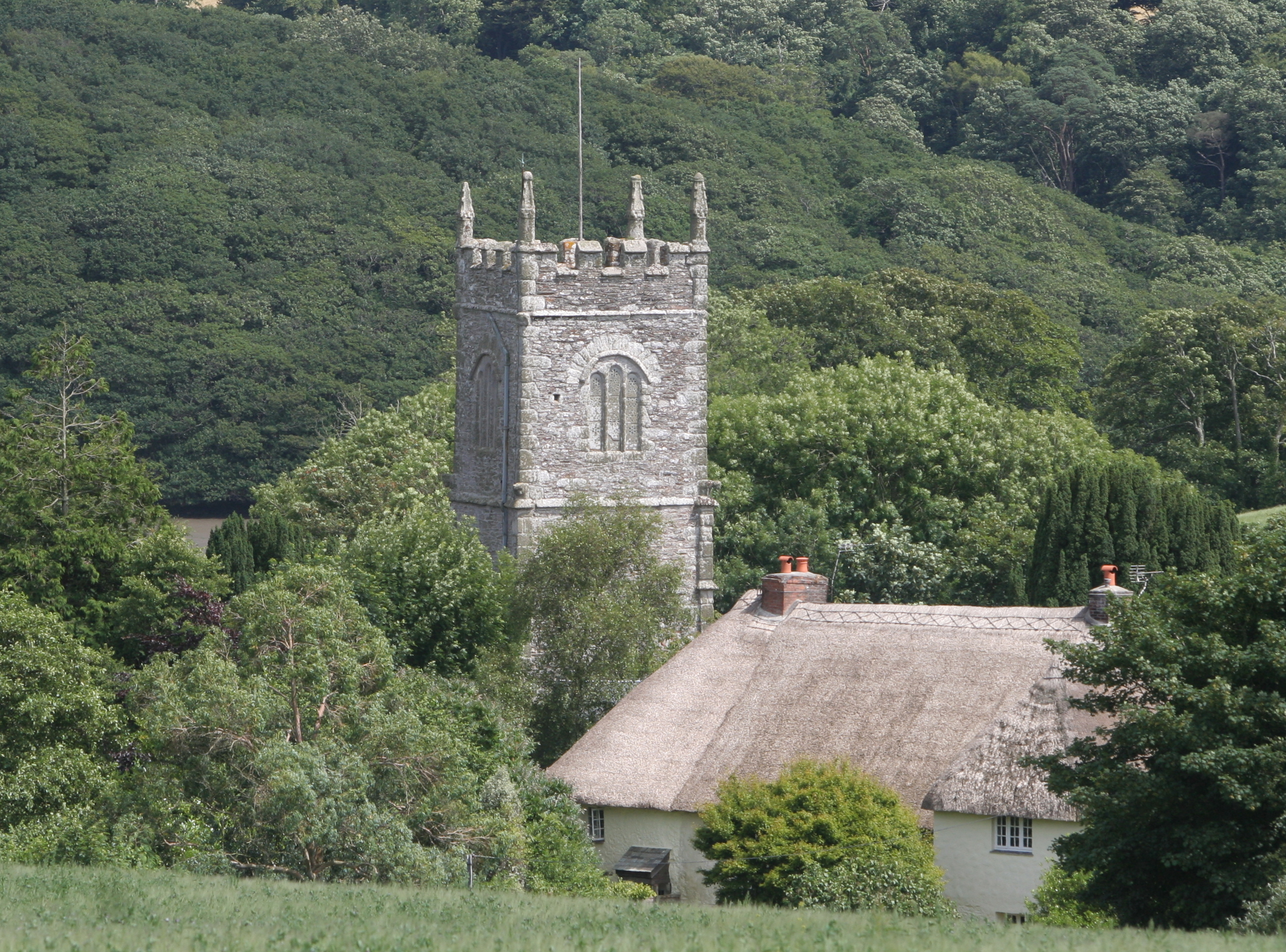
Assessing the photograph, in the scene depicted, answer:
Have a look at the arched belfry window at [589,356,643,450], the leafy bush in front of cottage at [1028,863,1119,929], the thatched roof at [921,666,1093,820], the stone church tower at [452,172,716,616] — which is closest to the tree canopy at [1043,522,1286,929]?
the leafy bush in front of cottage at [1028,863,1119,929]

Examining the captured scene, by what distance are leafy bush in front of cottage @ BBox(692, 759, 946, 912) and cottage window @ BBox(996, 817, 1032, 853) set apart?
869mm

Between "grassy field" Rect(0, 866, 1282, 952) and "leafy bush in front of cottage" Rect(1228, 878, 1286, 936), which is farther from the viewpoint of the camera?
"leafy bush in front of cottage" Rect(1228, 878, 1286, 936)

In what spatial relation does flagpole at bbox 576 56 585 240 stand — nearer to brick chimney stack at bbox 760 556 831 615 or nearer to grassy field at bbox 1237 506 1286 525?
brick chimney stack at bbox 760 556 831 615

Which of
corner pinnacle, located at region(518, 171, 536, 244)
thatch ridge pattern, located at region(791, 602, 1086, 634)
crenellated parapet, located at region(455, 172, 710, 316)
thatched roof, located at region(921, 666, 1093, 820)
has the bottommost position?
thatched roof, located at region(921, 666, 1093, 820)

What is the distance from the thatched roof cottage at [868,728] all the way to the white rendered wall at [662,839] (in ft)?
0.07

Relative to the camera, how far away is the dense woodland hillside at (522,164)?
77.1m

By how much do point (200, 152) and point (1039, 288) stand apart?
102ft

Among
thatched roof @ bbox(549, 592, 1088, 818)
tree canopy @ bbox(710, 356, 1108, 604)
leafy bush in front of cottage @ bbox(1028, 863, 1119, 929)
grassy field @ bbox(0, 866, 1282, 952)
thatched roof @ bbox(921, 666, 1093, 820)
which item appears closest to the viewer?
grassy field @ bbox(0, 866, 1282, 952)

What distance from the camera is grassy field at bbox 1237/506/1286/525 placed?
5516 cm

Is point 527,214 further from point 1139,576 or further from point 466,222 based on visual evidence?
point 1139,576

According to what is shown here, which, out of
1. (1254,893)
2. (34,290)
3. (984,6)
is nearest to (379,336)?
(34,290)

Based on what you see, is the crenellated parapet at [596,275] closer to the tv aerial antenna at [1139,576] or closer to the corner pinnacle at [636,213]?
the corner pinnacle at [636,213]

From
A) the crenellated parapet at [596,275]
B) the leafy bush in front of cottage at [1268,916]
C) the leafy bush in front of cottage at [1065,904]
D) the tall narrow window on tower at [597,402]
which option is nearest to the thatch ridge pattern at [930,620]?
the tall narrow window on tower at [597,402]

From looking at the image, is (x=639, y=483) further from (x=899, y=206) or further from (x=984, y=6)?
(x=984, y=6)
